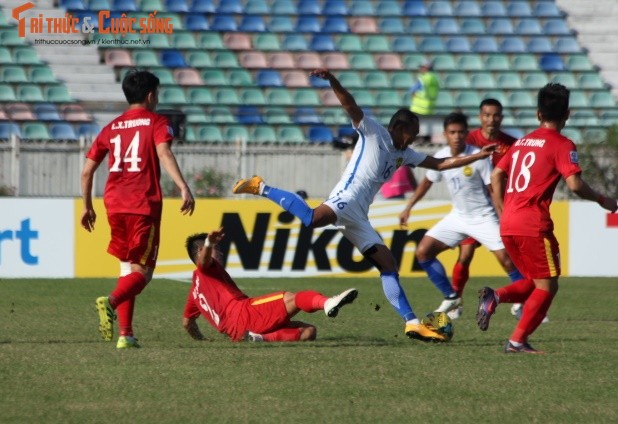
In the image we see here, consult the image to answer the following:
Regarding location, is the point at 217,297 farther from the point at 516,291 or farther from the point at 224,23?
the point at 224,23

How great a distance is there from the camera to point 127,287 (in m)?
8.16

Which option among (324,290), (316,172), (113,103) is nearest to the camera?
(324,290)

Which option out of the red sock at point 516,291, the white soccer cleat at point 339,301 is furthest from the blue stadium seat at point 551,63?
the white soccer cleat at point 339,301

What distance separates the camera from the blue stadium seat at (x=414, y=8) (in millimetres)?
27797

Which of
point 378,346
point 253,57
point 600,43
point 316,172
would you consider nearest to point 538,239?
point 378,346

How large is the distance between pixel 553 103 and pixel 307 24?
63.3 feet

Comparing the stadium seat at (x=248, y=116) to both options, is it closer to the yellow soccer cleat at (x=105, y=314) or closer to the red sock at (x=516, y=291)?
the red sock at (x=516, y=291)

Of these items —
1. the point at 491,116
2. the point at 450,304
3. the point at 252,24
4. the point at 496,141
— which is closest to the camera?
the point at 491,116

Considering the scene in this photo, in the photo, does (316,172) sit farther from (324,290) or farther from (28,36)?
(28,36)

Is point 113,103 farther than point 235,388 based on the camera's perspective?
Yes

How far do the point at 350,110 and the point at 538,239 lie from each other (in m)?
1.60

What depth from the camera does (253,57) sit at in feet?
85.9

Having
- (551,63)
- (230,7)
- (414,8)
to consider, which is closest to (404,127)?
(230,7)

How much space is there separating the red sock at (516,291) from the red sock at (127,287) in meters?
2.56
